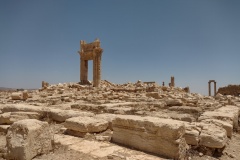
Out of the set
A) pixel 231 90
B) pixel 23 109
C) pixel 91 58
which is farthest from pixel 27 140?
pixel 231 90

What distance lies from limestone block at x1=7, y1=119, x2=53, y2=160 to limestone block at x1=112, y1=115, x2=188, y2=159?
4.44ft

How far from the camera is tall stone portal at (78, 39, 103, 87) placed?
72.1 ft

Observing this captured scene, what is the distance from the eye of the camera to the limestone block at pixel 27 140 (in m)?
2.77

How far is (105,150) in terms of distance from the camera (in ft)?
10.4

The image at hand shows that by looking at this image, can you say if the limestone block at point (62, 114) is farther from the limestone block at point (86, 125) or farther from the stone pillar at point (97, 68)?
the stone pillar at point (97, 68)

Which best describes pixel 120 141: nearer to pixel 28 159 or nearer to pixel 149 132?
pixel 149 132

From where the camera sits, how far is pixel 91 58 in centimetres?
2319

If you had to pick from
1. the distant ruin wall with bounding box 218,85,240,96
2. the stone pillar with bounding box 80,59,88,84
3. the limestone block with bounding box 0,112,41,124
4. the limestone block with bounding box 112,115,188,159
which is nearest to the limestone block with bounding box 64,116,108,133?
the limestone block with bounding box 112,115,188,159

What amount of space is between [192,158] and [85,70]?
72.4 ft

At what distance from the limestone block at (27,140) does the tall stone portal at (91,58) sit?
738 inches

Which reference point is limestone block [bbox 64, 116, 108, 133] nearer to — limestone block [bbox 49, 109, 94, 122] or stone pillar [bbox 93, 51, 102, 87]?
limestone block [bbox 49, 109, 94, 122]

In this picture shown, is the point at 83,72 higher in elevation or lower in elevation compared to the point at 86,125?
higher

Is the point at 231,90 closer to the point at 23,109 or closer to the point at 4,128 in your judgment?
the point at 23,109

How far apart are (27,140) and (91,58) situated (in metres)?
20.8
